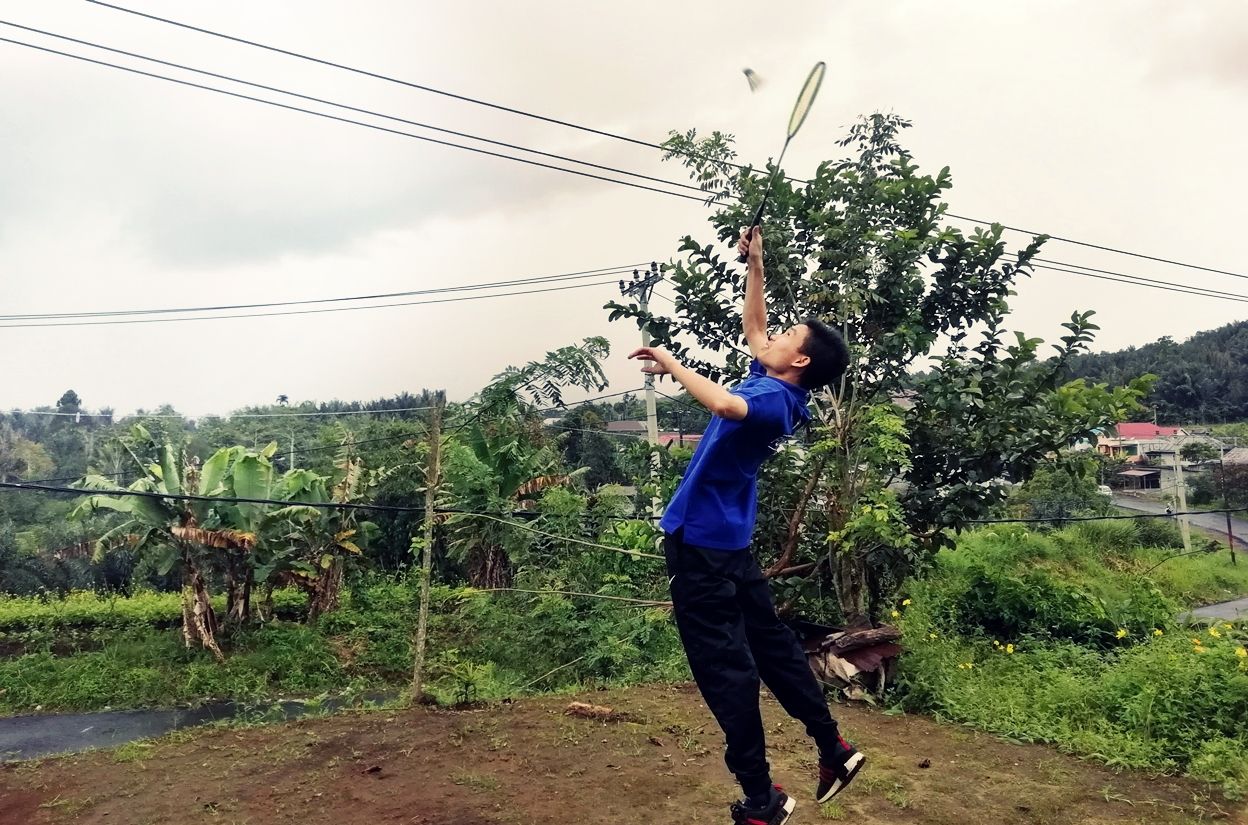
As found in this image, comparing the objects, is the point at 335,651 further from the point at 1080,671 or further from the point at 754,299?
the point at 754,299

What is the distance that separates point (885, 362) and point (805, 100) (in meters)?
3.27

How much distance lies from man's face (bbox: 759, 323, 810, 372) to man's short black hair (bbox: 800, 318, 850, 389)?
0.04ft

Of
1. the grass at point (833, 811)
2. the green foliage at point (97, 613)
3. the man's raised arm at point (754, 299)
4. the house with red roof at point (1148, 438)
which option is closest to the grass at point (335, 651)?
the green foliage at point (97, 613)

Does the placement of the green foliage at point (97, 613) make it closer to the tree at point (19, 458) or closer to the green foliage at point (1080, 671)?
the tree at point (19, 458)

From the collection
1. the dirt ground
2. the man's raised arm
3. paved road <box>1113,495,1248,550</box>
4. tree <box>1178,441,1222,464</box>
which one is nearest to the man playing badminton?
the man's raised arm

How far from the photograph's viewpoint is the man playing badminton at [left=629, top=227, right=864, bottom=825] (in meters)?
2.53

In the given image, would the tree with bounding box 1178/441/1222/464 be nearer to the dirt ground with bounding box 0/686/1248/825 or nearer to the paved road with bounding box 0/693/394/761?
the dirt ground with bounding box 0/686/1248/825

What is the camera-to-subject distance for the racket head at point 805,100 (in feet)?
9.16

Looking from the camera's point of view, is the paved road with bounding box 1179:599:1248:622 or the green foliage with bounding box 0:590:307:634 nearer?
the paved road with bounding box 1179:599:1248:622

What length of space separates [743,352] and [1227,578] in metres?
13.2

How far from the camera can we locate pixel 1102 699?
482 centimetres

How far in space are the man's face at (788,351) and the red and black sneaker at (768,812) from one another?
1375 millimetres

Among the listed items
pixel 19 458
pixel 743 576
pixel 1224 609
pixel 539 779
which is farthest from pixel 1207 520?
pixel 19 458

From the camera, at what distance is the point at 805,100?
2.84 metres
